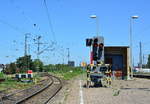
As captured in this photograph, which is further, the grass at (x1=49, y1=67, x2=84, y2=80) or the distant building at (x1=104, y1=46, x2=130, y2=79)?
the grass at (x1=49, y1=67, x2=84, y2=80)

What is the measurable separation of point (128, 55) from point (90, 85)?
17.2m

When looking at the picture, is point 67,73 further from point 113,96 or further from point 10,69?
point 113,96

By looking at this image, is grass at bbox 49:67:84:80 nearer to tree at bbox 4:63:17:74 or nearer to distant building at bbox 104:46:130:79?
tree at bbox 4:63:17:74

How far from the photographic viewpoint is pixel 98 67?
31297mm

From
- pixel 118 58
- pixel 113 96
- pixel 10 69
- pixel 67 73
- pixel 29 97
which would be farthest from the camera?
pixel 10 69

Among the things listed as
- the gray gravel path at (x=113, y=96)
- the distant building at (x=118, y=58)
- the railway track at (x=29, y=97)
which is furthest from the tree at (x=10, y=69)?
the gray gravel path at (x=113, y=96)

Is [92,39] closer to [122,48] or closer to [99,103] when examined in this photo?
[99,103]

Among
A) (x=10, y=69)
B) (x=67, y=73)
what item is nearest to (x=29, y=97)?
(x=67, y=73)

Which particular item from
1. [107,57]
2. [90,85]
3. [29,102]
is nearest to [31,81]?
[107,57]

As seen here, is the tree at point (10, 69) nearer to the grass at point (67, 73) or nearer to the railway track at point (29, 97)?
the grass at point (67, 73)

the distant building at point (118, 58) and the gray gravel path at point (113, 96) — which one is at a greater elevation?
the distant building at point (118, 58)

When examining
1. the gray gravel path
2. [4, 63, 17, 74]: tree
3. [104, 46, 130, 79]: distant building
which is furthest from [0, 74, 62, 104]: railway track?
[4, 63, 17, 74]: tree

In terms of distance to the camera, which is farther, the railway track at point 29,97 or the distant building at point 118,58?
the distant building at point 118,58

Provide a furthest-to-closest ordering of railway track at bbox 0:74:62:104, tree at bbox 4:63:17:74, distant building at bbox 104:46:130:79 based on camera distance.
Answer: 1. tree at bbox 4:63:17:74
2. distant building at bbox 104:46:130:79
3. railway track at bbox 0:74:62:104
